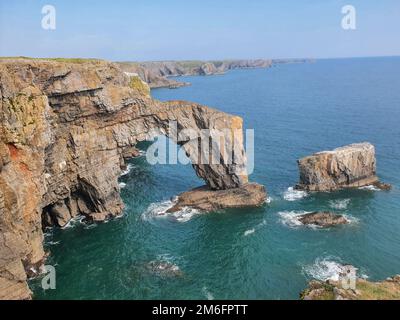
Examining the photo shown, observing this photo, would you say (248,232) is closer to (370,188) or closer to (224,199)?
(224,199)

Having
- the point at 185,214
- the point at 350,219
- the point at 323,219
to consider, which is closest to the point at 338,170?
the point at 350,219

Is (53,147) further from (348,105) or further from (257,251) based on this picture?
(348,105)

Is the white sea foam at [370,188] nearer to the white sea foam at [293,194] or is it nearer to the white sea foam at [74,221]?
the white sea foam at [293,194]

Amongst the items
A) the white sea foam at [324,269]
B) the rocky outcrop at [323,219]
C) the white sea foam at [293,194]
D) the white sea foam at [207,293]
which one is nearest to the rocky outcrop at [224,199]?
the white sea foam at [293,194]

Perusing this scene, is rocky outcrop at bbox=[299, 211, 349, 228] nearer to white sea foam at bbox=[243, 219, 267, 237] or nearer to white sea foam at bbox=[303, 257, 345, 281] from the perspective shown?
white sea foam at bbox=[243, 219, 267, 237]

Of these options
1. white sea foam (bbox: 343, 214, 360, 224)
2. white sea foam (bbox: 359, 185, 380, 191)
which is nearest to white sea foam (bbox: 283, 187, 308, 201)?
white sea foam (bbox: 343, 214, 360, 224)
